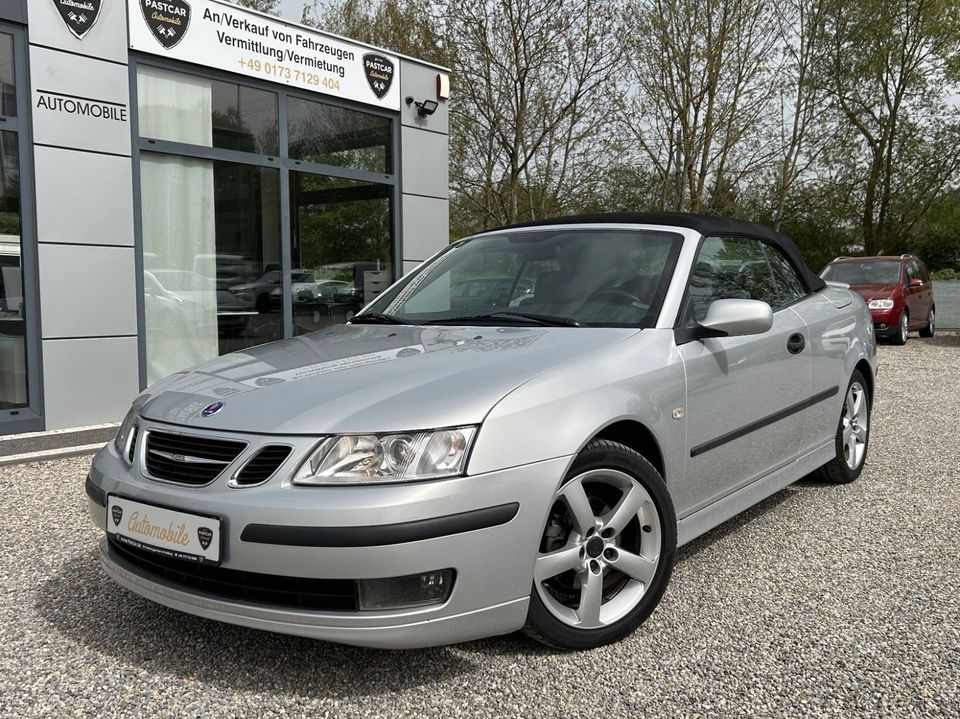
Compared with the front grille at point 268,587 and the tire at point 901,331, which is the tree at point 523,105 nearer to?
the tire at point 901,331

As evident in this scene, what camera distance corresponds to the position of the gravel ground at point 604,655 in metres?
2.43

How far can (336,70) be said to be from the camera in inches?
349

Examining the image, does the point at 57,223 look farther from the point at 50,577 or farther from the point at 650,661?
the point at 650,661

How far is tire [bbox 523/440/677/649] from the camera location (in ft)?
8.57

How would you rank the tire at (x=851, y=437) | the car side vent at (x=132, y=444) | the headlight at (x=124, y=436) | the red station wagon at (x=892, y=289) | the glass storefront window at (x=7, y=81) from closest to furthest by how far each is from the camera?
the car side vent at (x=132, y=444) → the headlight at (x=124, y=436) → the tire at (x=851, y=437) → the glass storefront window at (x=7, y=81) → the red station wagon at (x=892, y=289)

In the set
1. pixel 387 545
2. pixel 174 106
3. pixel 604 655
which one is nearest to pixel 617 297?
pixel 604 655

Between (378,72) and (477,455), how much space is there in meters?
7.79

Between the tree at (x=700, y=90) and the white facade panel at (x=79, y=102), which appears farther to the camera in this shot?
the tree at (x=700, y=90)

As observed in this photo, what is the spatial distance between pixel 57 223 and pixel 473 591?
5.68m

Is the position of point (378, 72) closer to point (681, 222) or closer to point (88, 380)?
point (88, 380)

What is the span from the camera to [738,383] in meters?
3.47

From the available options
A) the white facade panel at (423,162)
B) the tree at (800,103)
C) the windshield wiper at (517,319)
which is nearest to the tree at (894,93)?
the tree at (800,103)

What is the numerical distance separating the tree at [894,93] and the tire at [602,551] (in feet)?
71.8

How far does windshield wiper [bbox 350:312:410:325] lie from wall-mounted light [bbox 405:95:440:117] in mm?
6289
